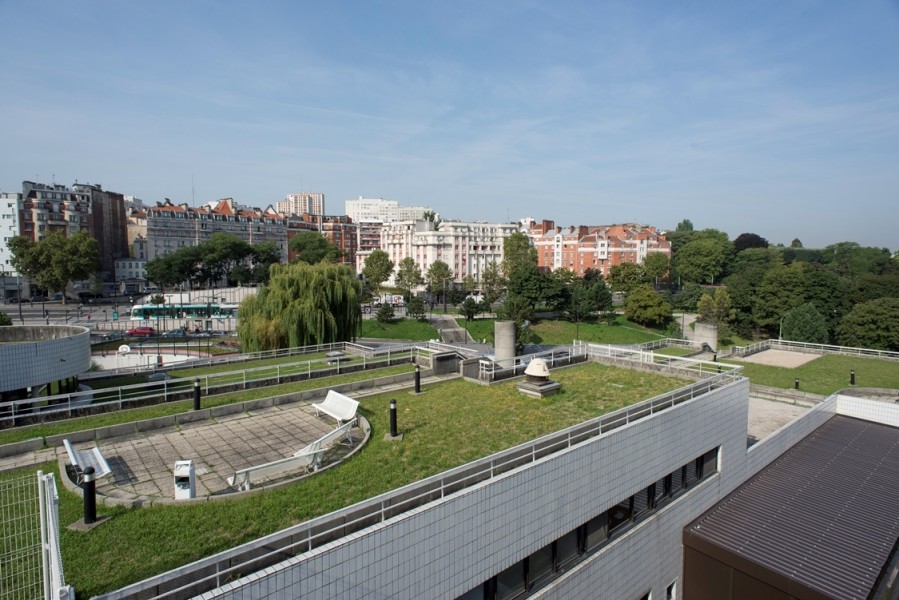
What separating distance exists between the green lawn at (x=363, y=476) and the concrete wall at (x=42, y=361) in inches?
216

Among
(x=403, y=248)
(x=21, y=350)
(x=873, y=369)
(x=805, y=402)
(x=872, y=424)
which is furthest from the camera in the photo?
(x=403, y=248)

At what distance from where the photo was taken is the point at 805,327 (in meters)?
45.7

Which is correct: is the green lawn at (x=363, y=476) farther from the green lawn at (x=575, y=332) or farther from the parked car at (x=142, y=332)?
the parked car at (x=142, y=332)

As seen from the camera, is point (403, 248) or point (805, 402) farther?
point (403, 248)

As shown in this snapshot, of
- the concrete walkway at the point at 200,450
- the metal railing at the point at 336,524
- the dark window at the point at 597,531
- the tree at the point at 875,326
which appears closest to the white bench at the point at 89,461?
the concrete walkway at the point at 200,450

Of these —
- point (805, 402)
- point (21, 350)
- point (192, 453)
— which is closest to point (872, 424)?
point (805, 402)

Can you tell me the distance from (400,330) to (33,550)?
4913 centimetres

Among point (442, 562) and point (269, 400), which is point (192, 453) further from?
point (442, 562)

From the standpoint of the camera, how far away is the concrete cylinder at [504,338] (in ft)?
69.5

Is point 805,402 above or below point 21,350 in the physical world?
below

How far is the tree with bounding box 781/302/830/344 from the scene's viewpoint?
44.8 meters

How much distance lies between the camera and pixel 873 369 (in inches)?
1049

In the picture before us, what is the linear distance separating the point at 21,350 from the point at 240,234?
338 ft

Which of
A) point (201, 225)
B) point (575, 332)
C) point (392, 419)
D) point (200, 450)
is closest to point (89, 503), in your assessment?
point (200, 450)
